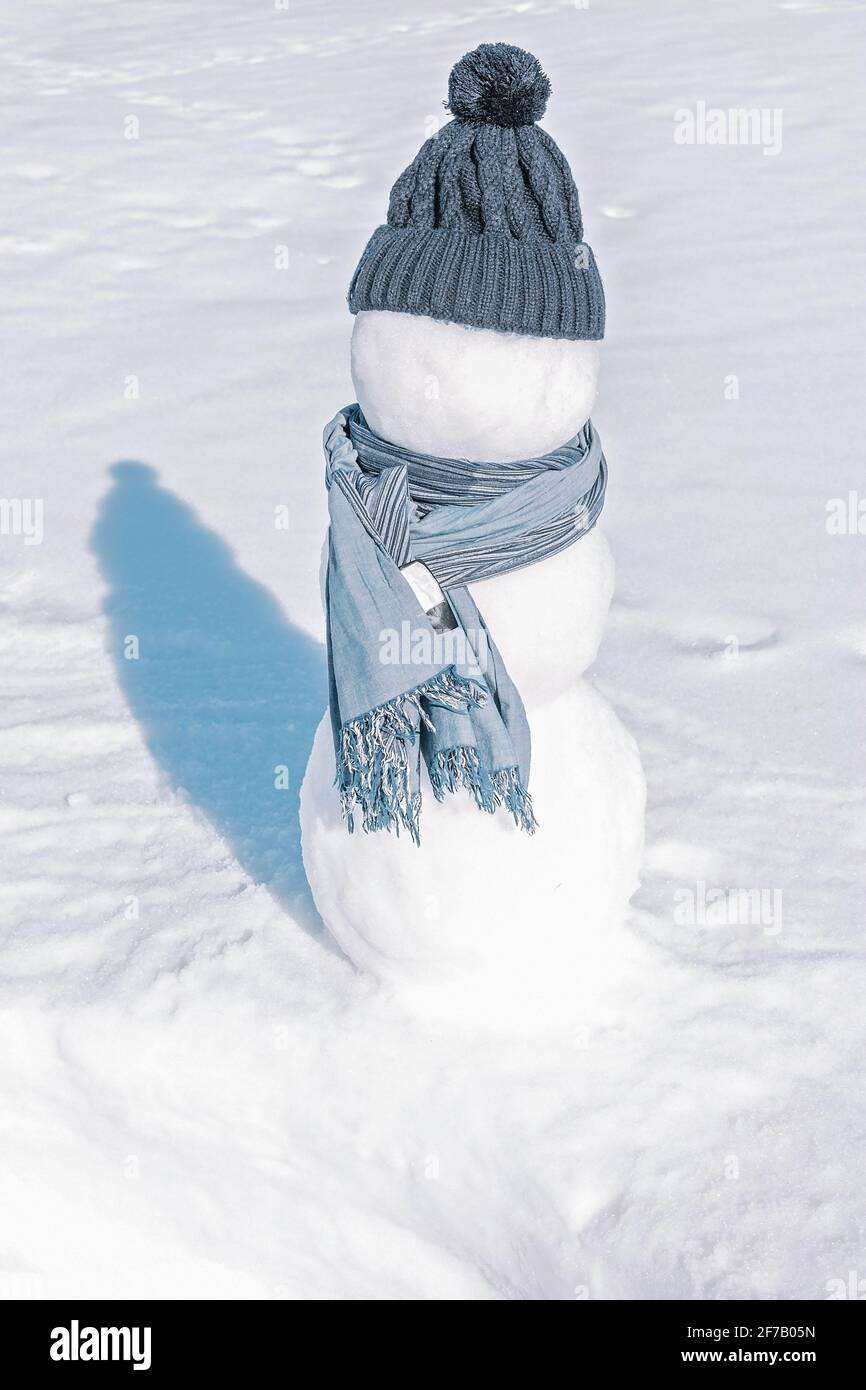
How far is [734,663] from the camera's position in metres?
3.71

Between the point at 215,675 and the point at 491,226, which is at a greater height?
the point at 491,226

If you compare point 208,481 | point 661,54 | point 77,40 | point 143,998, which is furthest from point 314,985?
point 77,40

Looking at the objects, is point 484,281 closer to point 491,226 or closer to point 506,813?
point 491,226

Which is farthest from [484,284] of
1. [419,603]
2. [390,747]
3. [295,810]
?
[295,810]

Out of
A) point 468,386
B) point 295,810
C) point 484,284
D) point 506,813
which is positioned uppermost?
point 484,284

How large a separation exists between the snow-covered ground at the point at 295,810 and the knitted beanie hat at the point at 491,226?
50.2 inches

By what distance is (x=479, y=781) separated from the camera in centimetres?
226

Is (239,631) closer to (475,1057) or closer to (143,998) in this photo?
(143,998)

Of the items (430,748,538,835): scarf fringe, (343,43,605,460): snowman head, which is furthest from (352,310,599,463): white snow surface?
(430,748,538,835): scarf fringe

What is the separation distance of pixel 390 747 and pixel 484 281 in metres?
0.70

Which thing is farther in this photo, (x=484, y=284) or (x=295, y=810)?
(x=295, y=810)

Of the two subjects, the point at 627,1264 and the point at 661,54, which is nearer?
the point at 627,1264

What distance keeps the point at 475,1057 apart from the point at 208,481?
271 cm

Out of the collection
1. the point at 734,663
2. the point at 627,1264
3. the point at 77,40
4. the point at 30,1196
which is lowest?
the point at 30,1196
